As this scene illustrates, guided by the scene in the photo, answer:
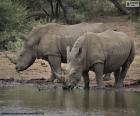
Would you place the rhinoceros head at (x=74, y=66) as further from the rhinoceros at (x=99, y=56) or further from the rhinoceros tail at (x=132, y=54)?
the rhinoceros tail at (x=132, y=54)

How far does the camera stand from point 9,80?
78.9 feet

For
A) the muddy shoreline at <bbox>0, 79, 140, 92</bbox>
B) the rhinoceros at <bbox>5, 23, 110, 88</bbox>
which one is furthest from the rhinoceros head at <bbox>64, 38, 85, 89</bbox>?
the rhinoceros at <bbox>5, 23, 110, 88</bbox>

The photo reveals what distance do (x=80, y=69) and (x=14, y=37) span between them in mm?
10764

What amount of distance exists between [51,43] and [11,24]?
882 centimetres

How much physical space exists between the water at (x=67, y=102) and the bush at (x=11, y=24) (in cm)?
989

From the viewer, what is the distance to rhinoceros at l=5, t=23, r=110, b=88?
23484mm

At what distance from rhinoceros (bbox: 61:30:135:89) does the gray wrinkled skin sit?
1.56m

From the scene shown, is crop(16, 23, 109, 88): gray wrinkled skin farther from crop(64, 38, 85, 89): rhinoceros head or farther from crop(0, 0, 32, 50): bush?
crop(0, 0, 32, 50): bush

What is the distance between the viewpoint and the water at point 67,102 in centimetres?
1560

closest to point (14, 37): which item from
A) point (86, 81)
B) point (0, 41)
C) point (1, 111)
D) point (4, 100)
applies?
point (0, 41)

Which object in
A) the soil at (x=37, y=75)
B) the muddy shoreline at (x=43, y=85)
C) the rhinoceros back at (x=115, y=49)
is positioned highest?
the rhinoceros back at (x=115, y=49)

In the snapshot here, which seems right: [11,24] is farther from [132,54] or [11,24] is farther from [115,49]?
[115,49]

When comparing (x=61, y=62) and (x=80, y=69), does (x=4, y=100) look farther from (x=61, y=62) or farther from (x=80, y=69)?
(x=61, y=62)

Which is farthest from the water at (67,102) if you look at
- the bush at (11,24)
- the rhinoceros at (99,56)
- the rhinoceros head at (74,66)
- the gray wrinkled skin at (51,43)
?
the bush at (11,24)
